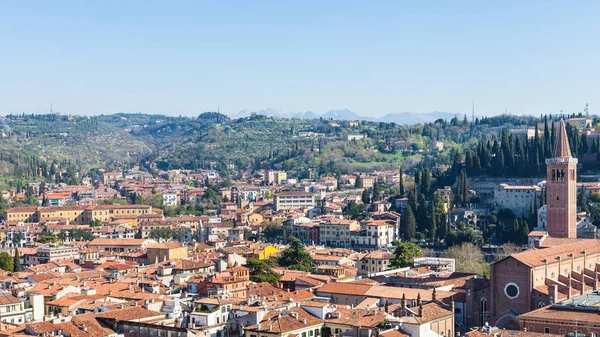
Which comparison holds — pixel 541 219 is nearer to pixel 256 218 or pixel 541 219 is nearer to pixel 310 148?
pixel 256 218

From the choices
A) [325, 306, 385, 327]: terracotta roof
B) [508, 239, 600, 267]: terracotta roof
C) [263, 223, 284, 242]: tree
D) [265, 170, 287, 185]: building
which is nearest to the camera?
[325, 306, 385, 327]: terracotta roof

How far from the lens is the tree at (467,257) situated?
4144 centimetres

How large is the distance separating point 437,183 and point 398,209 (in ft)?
12.0

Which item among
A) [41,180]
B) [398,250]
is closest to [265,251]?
[398,250]

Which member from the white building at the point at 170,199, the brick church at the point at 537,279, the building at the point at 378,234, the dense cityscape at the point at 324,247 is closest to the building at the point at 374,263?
the dense cityscape at the point at 324,247

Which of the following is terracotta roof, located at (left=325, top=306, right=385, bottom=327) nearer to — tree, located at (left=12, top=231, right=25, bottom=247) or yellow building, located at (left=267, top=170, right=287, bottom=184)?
tree, located at (left=12, top=231, right=25, bottom=247)

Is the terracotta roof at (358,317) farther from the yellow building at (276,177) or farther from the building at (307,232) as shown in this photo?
the yellow building at (276,177)

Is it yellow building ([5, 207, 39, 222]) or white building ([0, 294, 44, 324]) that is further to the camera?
yellow building ([5, 207, 39, 222])

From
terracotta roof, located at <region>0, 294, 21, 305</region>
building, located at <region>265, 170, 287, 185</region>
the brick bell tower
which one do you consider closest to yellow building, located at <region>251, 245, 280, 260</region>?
the brick bell tower

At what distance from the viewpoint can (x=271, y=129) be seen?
16025 centimetres

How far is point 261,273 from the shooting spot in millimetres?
35969

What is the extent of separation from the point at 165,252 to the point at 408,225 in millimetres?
15504

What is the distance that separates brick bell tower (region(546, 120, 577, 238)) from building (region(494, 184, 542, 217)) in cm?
1299

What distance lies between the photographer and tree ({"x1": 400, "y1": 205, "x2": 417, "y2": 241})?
54375 mm
